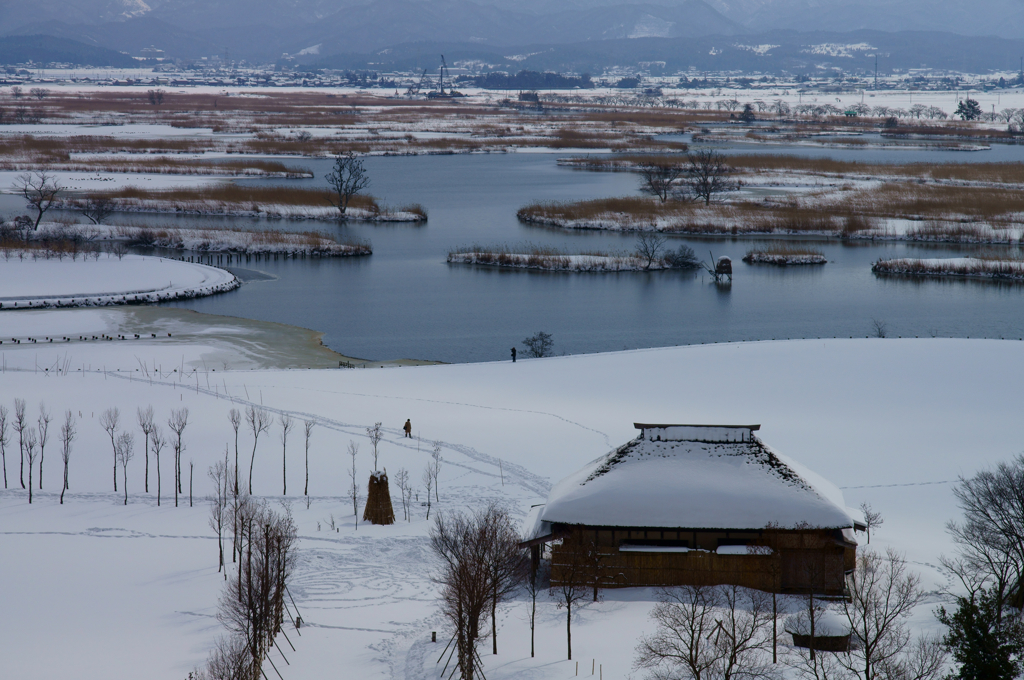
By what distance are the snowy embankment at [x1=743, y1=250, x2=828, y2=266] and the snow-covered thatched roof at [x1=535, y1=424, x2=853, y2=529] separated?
3925 centimetres

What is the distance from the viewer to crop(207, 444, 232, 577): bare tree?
18594 mm

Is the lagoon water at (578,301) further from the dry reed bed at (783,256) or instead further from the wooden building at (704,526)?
the wooden building at (704,526)

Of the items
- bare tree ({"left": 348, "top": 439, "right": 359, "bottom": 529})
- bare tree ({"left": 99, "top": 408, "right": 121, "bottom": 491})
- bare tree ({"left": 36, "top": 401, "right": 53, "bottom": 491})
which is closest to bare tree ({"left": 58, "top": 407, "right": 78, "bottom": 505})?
bare tree ({"left": 36, "top": 401, "right": 53, "bottom": 491})

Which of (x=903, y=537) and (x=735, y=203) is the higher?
(x=735, y=203)

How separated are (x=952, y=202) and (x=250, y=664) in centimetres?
6594

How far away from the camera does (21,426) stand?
24172 millimetres

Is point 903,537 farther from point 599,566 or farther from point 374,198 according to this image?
point 374,198

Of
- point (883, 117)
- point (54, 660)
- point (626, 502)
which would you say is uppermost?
point (883, 117)

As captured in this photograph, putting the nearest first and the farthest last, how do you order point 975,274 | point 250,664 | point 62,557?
point 250,664, point 62,557, point 975,274

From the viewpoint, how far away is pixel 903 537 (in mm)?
19922

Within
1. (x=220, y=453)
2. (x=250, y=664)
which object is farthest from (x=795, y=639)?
(x=220, y=453)

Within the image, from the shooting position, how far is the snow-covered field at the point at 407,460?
51.8ft

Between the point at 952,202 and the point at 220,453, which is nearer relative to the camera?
the point at 220,453

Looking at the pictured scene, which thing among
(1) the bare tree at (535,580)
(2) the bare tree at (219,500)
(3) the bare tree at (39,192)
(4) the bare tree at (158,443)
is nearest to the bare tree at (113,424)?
(4) the bare tree at (158,443)
